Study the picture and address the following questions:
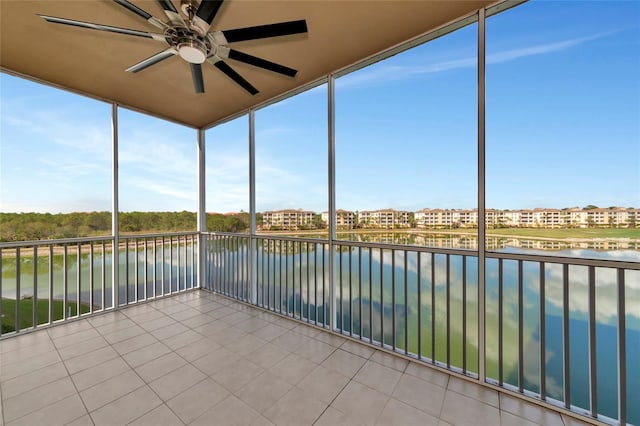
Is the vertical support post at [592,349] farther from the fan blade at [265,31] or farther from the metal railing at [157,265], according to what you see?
the metal railing at [157,265]

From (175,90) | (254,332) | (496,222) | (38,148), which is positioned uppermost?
(175,90)

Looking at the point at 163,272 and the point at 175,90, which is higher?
the point at 175,90

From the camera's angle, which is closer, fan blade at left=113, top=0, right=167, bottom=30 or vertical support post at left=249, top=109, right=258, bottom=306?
fan blade at left=113, top=0, right=167, bottom=30

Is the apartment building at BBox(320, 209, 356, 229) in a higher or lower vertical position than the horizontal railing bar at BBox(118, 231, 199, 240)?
higher

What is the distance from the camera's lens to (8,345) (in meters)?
2.28

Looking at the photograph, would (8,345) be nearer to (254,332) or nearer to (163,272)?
(163,272)

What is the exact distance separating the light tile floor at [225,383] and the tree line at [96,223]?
1.19 metres

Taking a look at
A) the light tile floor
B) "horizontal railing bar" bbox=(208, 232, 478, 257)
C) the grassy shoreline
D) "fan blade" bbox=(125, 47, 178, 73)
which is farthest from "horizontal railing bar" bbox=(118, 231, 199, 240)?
the grassy shoreline

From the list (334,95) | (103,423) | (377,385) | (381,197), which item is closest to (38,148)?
(103,423)

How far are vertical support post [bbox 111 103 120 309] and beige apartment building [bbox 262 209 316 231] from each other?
207 centimetres

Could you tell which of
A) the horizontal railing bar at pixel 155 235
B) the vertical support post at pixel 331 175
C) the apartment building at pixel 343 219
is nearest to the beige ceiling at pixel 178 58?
the vertical support post at pixel 331 175

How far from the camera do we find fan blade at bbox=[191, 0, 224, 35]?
50.9 inches

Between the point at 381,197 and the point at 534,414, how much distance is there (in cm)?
239

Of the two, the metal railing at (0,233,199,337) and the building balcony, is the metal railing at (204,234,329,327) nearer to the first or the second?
the building balcony
